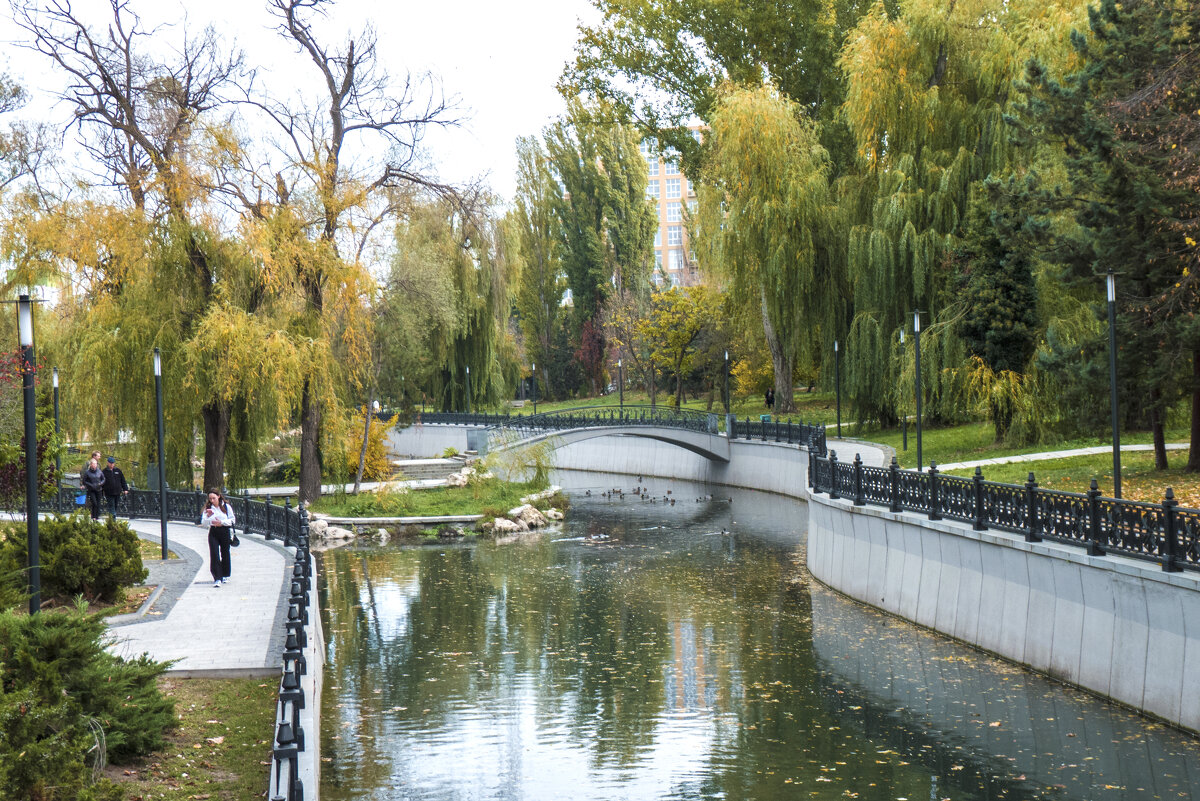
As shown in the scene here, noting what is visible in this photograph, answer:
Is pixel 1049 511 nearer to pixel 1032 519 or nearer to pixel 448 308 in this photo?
pixel 1032 519

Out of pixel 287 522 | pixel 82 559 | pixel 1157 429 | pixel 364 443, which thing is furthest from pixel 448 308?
pixel 82 559

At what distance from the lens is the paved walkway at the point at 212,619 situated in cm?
1231

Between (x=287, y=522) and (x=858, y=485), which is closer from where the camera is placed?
(x=858, y=485)

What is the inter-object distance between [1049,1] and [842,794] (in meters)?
26.9

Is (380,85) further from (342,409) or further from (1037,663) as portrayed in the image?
(1037,663)

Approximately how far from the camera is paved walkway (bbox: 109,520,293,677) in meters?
12.3

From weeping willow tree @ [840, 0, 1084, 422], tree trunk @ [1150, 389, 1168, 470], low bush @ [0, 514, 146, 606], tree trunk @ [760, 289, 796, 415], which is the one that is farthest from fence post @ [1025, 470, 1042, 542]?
tree trunk @ [760, 289, 796, 415]

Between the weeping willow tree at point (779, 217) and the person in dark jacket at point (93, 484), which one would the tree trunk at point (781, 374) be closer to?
the weeping willow tree at point (779, 217)

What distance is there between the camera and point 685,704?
555 inches

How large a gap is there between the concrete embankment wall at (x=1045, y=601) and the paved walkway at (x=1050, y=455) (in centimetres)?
725

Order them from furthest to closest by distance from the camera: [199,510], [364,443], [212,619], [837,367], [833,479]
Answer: [364,443]
[837,367]
[199,510]
[833,479]
[212,619]

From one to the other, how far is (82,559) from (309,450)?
18118 mm

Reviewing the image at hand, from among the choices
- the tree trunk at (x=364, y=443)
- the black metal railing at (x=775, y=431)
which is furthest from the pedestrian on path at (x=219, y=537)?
the black metal railing at (x=775, y=431)

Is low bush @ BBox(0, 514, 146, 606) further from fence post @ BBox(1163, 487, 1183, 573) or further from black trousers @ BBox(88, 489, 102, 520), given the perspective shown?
fence post @ BBox(1163, 487, 1183, 573)
